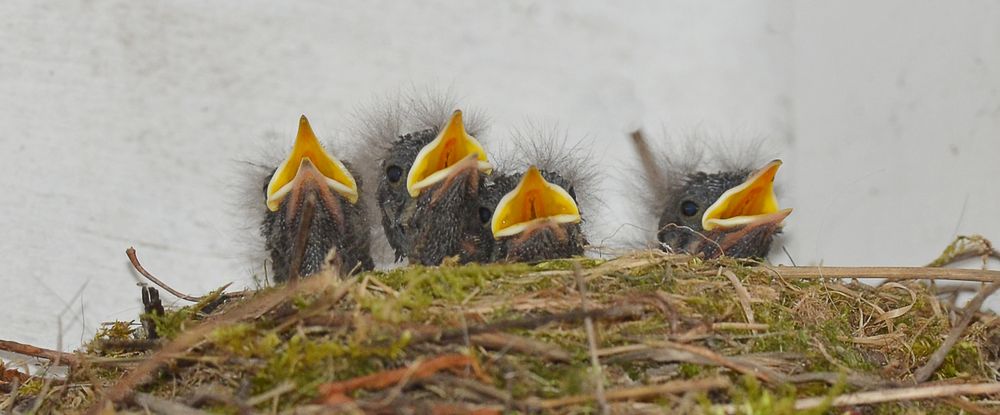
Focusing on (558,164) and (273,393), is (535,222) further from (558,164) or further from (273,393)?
(273,393)

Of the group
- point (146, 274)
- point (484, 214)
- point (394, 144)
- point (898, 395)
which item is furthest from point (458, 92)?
point (898, 395)

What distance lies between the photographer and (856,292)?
1.29 meters

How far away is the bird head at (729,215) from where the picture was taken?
142 cm

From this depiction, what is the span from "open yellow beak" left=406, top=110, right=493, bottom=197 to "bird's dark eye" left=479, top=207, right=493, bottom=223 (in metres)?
0.08

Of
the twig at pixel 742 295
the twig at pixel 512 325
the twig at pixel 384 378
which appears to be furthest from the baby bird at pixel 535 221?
the twig at pixel 384 378

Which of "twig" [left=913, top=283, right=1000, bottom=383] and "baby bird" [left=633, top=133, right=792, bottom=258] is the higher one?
"baby bird" [left=633, top=133, right=792, bottom=258]

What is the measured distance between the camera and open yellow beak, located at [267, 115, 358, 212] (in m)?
1.37

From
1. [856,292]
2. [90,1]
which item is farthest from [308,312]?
[90,1]

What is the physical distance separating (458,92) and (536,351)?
3.36 feet

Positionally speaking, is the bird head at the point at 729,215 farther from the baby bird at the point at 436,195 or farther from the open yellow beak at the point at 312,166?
the open yellow beak at the point at 312,166

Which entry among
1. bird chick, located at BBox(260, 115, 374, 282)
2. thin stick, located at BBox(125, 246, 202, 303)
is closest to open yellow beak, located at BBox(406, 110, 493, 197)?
bird chick, located at BBox(260, 115, 374, 282)

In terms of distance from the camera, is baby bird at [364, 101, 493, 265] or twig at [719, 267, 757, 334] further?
baby bird at [364, 101, 493, 265]

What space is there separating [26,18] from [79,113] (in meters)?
0.19

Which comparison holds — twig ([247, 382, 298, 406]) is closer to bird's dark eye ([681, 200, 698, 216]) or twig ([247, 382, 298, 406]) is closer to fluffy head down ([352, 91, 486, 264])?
fluffy head down ([352, 91, 486, 264])
